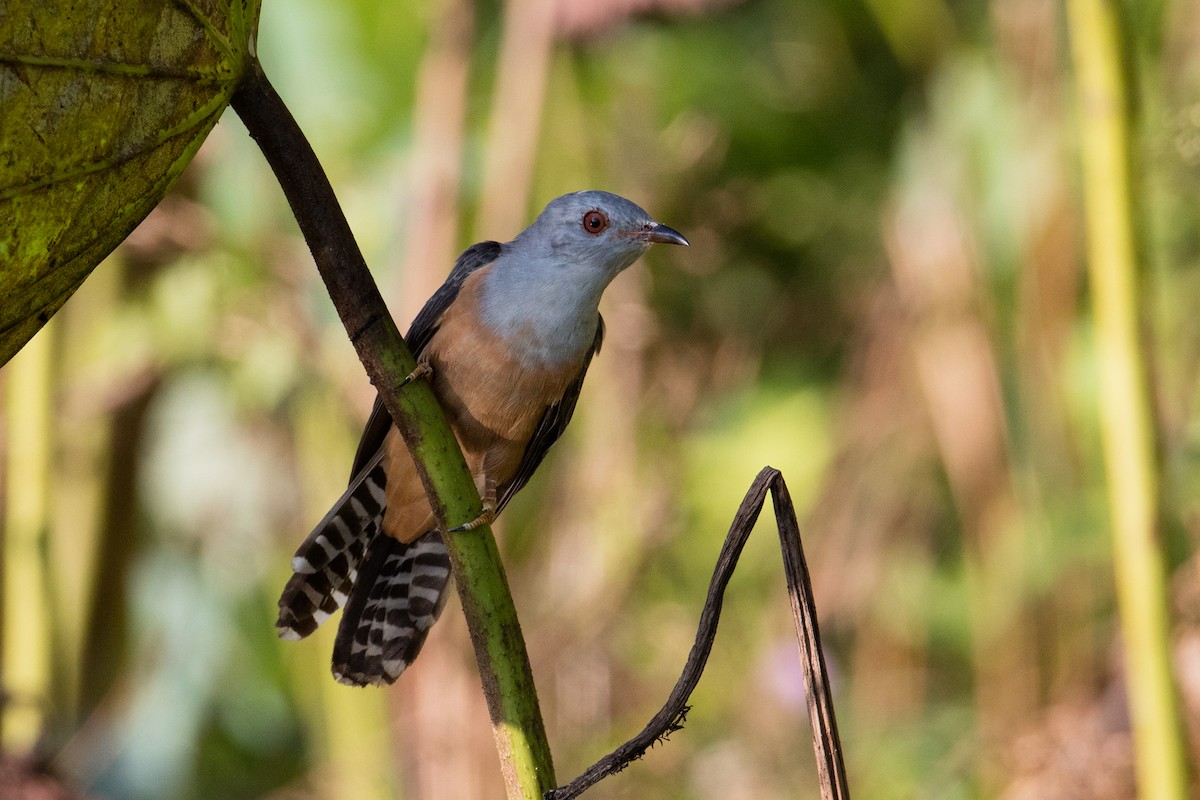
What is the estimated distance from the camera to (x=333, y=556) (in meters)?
2.13

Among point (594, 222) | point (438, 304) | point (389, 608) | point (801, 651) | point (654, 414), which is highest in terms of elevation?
point (654, 414)

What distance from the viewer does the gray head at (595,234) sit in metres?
2.51

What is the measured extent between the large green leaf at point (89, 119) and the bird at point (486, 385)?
3.81 ft

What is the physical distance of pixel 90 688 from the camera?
4648 millimetres

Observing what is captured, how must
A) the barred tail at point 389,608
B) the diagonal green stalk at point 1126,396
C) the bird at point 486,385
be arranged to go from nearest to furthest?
the diagonal green stalk at point 1126,396
the barred tail at point 389,608
the bird at point 486,385

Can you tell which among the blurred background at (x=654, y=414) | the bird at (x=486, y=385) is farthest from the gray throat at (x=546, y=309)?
the blurred background at (x=654, y=414)

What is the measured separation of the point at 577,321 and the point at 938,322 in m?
2.24

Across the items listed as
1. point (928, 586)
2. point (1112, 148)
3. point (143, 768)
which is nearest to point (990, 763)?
point (928, 586)

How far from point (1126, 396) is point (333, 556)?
1312 mm

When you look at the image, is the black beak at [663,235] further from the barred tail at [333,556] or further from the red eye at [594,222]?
the barred tail at [333,556]

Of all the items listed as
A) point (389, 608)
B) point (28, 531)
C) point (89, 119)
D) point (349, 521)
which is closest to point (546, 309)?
point (349, 521)

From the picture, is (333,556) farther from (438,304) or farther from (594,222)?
(594,222)

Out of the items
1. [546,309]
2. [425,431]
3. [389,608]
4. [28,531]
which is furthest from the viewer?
[28,531]

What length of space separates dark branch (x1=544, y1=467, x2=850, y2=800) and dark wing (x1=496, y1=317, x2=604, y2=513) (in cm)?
136
